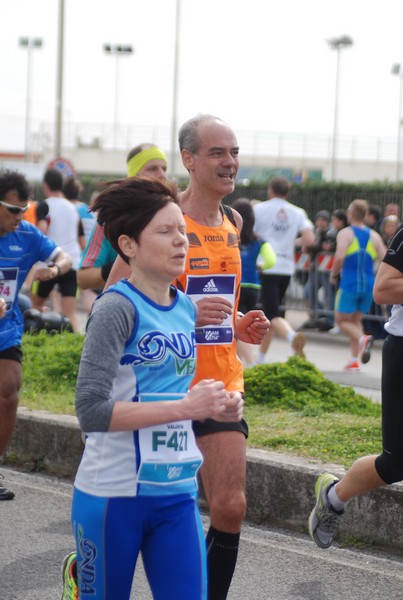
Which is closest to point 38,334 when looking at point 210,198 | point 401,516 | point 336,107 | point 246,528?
point 246,528

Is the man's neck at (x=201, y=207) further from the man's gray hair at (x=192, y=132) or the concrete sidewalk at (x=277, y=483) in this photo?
the concrete sidewalk at (x=277, y=483)

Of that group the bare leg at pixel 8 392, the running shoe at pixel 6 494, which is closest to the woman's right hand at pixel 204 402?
the bare leg at pixel 8 392

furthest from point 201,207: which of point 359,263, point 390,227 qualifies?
point 390,227

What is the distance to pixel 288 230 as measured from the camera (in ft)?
43.4

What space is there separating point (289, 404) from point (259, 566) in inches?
111

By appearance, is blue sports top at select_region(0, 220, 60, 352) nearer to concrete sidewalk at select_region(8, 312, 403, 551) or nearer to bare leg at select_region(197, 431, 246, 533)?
concrete sidewalk at select_region(8, 312, 403, 551)

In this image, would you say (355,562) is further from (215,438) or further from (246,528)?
(215,438)

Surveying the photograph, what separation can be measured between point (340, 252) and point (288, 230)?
95cm

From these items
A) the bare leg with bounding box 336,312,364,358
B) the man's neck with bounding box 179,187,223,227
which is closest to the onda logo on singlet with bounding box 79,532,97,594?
the man's neck with bounding box 179,187,223,227

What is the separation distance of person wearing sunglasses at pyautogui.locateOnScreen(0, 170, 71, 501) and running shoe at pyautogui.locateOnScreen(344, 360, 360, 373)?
7.12 meters

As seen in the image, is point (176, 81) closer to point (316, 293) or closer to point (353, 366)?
point (316, 293)

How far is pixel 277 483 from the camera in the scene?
642 cm

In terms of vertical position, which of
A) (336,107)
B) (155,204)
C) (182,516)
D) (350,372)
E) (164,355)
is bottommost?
(350,372)

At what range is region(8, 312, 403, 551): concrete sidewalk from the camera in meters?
5.92
